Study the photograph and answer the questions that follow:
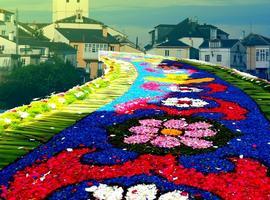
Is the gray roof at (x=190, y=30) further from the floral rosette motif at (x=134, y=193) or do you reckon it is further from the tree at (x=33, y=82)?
the floral rosette motif at (x=134, y=193)

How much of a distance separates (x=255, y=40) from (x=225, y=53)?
7.46 m

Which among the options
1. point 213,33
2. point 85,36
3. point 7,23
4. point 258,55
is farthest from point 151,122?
point 213,33

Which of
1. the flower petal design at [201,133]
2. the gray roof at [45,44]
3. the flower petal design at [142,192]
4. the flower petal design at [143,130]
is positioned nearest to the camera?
the flower petal design at [142,192]

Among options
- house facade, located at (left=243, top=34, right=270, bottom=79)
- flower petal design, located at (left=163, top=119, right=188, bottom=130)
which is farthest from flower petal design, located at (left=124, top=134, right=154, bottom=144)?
house facade, located at (left=243, top=34, right=270, bottom=79)

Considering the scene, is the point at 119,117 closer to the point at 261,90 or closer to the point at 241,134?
the point at 241,134

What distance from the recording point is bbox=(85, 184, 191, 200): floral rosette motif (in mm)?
11727

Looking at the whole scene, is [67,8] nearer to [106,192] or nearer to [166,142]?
[166,142]

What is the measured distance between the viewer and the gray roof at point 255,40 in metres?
Result: 106

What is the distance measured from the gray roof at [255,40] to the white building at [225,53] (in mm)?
1754

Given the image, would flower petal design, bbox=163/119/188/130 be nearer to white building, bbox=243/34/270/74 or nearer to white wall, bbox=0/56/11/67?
white wall, bbox=0/56/11/67

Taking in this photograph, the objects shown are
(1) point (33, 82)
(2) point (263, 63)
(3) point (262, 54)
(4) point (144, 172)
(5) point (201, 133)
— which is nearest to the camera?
(4) point (144, 172)

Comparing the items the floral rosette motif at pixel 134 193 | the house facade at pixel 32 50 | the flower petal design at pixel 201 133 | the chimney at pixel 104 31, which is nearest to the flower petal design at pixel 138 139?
the flower petal design at pixel 201 133

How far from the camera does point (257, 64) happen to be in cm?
10569

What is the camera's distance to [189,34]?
365 ft
